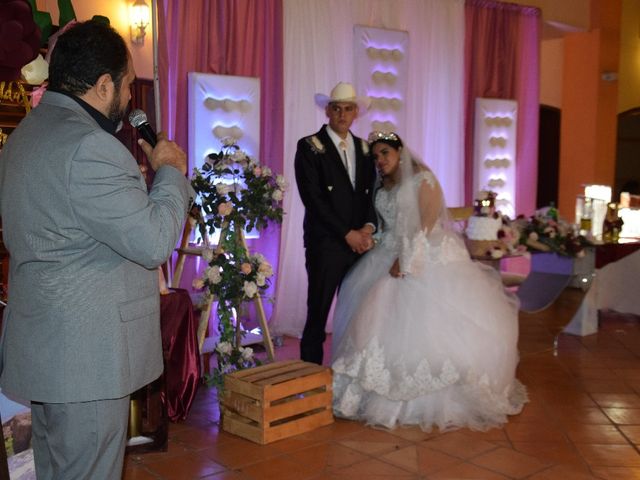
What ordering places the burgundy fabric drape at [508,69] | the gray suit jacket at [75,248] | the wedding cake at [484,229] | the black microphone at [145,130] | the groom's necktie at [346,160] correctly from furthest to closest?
1. the burgundy fabric drape at [508,69]
2. the wedding cake at [484,229]
3. the groom's necktie at [346,160]
4. the black microphone at [145,130]
5. the gray suit jacket at [75,248]

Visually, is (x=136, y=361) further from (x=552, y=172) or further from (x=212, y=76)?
(x=552, y=172)

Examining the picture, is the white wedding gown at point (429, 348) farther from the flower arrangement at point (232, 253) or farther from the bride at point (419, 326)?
the flower arrangement at point (232, 253)

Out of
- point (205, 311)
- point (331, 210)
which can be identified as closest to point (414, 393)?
point (331, 210)

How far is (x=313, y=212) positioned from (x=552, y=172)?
7.80 m

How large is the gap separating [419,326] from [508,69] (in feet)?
A: 15.2

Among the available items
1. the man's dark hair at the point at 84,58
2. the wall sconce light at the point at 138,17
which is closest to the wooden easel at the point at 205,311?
the wall sconce light at the point at 138,17

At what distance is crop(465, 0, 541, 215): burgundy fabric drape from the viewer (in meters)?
7.30

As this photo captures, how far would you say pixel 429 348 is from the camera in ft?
12.2

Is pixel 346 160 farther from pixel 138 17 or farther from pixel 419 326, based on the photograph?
pixel 138 17

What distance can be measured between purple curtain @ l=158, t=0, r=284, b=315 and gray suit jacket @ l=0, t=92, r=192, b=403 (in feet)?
11.9

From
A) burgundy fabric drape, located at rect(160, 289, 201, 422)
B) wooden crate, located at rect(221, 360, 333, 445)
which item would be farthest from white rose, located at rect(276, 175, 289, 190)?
wooden crate, located at rect(221, 360, 333, 445)

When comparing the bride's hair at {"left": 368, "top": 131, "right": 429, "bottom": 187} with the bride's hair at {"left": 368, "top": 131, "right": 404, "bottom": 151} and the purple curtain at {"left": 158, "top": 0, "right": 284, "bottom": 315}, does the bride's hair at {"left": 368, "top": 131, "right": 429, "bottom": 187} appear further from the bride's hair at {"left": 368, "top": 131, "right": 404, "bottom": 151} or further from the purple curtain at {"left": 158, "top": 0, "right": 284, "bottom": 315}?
the purple curtain at {"left": 158, "top": 0, "right": 284, "bottom": 315}

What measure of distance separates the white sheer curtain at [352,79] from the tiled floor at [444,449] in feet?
6.04

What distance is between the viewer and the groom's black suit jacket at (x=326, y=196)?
4.27 metres
